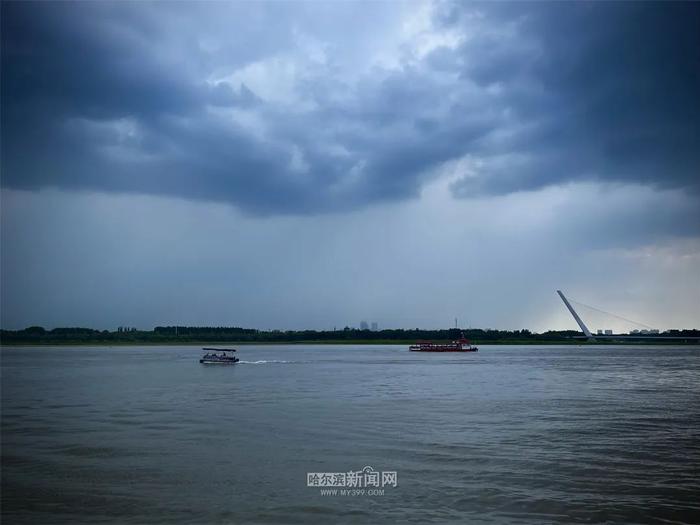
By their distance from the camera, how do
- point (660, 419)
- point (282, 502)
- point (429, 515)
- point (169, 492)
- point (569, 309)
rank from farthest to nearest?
point (569, 309)
point (660, 419)
point (169, 492)
point (282, 502)
point (429, 515)

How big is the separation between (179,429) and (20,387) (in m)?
25.0

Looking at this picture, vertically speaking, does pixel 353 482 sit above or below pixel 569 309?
below

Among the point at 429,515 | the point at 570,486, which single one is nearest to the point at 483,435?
the point at 570,486

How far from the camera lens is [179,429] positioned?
75.7 ft

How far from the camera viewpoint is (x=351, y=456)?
17.2m

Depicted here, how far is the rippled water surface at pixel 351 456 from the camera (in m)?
12.5

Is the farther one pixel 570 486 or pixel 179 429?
pixel 179 429

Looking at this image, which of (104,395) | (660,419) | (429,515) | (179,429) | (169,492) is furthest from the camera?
(104,395)

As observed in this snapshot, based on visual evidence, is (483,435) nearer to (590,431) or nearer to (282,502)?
(590,431)

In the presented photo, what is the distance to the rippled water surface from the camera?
41.0ft

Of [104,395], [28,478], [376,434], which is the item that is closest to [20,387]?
[104,395]

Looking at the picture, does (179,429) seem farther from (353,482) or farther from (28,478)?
(353,482)

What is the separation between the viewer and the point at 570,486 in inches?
556

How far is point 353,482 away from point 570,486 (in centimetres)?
584
